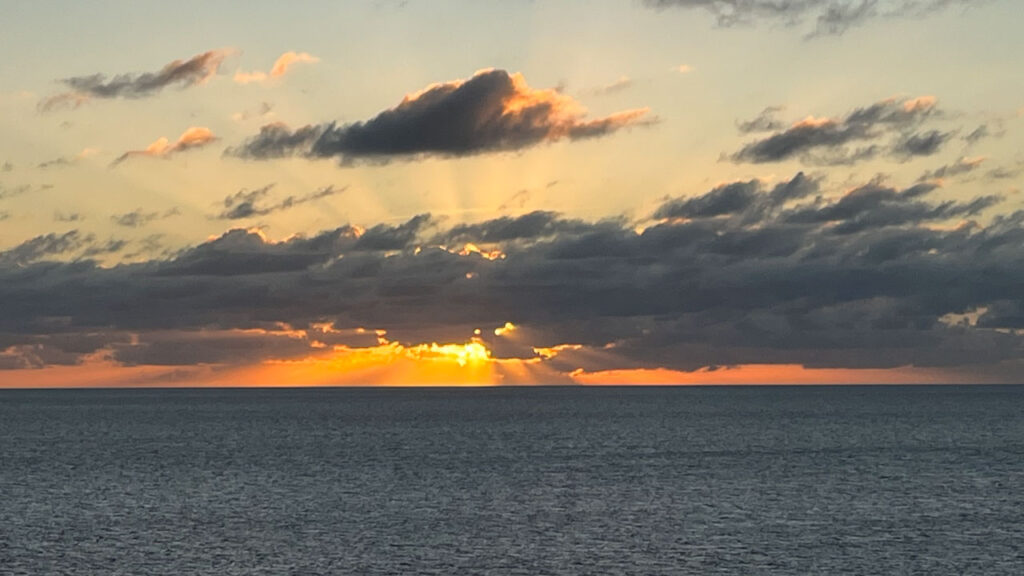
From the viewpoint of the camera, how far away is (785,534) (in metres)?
81.1

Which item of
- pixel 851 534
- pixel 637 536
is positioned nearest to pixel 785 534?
pixel 851 534

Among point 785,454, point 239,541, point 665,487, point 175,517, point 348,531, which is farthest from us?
point 785,454

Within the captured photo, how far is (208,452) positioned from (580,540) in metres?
98.7

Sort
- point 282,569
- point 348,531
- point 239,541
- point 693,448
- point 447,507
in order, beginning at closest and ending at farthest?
point 282,569 < point 239,541 < point 348,531 < point 447,507 < point 693,448

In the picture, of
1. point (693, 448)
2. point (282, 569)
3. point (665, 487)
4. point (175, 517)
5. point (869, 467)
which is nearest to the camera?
point (282, 569)

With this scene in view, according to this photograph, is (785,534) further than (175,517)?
No

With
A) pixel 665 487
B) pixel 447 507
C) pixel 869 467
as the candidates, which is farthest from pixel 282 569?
pixel 869 467

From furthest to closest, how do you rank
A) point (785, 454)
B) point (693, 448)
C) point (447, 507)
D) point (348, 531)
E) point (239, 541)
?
1. point (693, 448)
2. point (785, 454)
3. point (447, 507)
4. point (348, 531)
5. point (239, 541)

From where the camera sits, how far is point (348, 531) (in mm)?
83125

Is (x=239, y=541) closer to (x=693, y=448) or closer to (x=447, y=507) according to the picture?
(x=447, y=507)

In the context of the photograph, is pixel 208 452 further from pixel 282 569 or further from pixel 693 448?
pixel 282 569

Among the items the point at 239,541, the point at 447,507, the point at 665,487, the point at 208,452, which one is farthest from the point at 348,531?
A: the point at 208,452

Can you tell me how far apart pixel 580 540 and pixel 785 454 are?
87.2 m

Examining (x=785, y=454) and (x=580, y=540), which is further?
(x=785, y=454)
